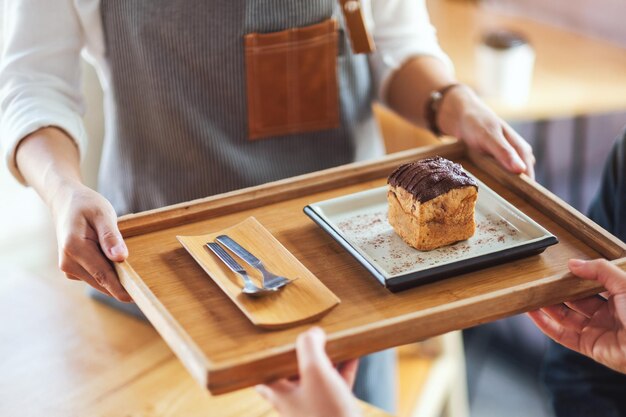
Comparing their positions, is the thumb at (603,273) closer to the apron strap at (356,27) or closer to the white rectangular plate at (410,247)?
the white rectangular plate at (410,247)

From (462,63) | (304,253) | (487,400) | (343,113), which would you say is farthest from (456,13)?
(304,253)

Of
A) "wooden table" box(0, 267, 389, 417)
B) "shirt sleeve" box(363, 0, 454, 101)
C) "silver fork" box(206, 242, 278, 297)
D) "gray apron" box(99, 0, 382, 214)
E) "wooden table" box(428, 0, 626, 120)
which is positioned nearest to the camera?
"silver fork" box(206, 242, 278, 297)

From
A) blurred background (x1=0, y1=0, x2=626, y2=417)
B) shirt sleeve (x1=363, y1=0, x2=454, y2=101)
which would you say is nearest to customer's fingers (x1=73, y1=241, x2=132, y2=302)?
shirt sleeve (x1=363, y1=0, x2=454, y2=101)

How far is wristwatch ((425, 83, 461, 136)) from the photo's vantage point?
160 cm

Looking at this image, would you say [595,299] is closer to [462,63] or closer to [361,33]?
[361,33]

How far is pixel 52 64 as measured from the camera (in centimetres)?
151

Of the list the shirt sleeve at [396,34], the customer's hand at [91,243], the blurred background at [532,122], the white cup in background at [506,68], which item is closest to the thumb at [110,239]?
the customer's hand at [91,243]

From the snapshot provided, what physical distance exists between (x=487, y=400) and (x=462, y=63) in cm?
110

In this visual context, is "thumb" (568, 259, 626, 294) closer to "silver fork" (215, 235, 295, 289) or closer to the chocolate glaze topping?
the chocolate glaze topping

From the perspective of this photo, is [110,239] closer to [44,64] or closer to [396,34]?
[44,64]

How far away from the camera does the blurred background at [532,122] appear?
8.14ft

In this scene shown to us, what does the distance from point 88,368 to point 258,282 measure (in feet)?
1.52

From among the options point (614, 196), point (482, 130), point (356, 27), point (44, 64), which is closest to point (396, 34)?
point (356, 27)

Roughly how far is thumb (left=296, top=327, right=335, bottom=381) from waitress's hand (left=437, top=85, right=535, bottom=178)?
1.79 ft
